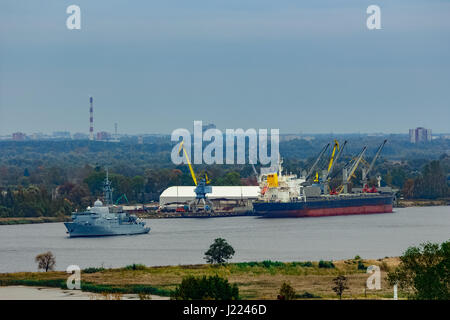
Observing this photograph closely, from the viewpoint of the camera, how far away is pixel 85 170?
82.9 meters

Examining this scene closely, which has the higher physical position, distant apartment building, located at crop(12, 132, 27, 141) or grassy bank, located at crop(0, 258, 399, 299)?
distant apartment building, located at crop(12, 132, 27, 141)

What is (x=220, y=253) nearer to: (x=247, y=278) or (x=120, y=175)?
(x=247, y=278)

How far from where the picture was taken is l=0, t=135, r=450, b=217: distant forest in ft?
193

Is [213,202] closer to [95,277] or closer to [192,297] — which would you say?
[95,277]

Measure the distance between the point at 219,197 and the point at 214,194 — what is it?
53cm

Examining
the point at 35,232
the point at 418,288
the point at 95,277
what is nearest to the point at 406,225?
the point at 35,232

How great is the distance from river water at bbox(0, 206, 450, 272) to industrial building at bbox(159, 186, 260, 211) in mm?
6998

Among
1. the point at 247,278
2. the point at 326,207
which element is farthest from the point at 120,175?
the point at 247,278

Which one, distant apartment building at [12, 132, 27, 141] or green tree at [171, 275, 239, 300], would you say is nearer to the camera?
green tree at [171, 275, 239, 300]

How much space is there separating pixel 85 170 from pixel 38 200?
26.4m

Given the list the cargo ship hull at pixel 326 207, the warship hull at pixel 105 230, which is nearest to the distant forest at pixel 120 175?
the cargo ship hull at pixel 326 207

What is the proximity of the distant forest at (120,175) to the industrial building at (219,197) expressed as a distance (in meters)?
3.03

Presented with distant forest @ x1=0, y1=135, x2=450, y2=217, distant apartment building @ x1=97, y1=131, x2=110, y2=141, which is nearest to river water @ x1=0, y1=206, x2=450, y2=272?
distant forest @ x1=0, y1=135, x2=450, y2=217

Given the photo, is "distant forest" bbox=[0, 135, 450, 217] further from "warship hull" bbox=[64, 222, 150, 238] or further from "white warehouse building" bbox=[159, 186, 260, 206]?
"warship hull" bbox=[64, 222, 150, 238]
